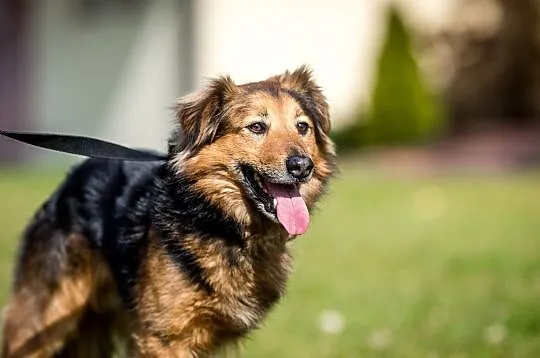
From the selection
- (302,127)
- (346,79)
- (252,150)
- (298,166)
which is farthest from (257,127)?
(346,79)

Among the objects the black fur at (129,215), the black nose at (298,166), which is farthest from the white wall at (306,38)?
A: the black nose at (298,166)

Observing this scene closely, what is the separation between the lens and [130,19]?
21734 millimetres

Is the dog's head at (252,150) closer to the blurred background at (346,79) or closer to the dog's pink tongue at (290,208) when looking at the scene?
the dog's pink tongue at (290,208)

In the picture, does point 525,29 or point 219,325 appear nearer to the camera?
point 219,325

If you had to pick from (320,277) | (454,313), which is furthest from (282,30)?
(454,313)

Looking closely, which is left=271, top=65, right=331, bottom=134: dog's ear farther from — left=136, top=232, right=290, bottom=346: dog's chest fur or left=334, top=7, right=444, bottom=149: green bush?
left=334, top=7, right=444, bottom=149: green bush

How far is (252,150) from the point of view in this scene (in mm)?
5059

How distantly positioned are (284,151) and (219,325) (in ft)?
3.16

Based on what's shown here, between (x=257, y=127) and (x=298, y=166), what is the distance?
376mm

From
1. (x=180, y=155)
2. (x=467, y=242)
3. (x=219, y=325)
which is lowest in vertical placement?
(x=467, y=242)

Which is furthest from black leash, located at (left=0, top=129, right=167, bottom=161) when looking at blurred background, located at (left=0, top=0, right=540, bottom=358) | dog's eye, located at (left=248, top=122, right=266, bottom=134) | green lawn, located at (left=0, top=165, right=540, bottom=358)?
blurred background, located at (left=0, top=0, right=540, bottom=358)

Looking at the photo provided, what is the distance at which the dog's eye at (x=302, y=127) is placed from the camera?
5215 millimetres

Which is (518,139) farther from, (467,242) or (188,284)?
(188,284)

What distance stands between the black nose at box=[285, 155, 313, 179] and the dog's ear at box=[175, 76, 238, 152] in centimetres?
48
